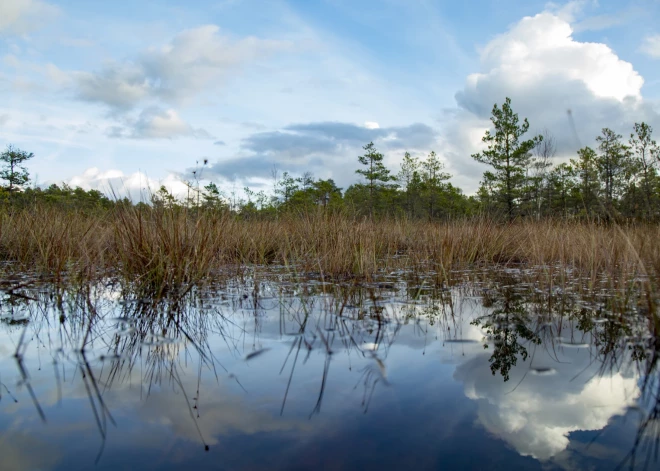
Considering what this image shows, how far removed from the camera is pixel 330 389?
1601 mm

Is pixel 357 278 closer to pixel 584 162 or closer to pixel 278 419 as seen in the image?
pixel 278 419

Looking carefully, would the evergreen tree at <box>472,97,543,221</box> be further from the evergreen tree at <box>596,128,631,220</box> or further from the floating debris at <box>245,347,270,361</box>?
the floating debris at <box>245,347,270,361</box>

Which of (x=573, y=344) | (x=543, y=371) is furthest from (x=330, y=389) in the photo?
(x=573, y=344)

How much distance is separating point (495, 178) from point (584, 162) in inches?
373

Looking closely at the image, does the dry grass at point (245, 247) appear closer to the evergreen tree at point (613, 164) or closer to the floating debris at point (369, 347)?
the floating debris at point (369, 347)

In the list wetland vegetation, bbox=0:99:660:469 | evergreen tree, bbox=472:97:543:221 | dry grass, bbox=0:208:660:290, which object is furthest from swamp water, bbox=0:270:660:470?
evergreen tree, bbox=472:97:543:221

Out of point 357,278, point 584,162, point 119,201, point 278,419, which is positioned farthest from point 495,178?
point 278,419

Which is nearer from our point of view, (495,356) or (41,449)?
(41,449)

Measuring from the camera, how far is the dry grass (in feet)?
12.4

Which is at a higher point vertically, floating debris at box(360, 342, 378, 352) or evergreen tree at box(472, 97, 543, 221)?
evergreen tree at box(472, 97, 543, 221)

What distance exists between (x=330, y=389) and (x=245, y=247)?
17.1ft

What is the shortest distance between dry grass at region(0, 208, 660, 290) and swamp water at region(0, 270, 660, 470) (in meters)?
0.90

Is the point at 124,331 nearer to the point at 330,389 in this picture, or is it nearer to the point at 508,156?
the point at 330,389

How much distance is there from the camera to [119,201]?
4.14 metres
